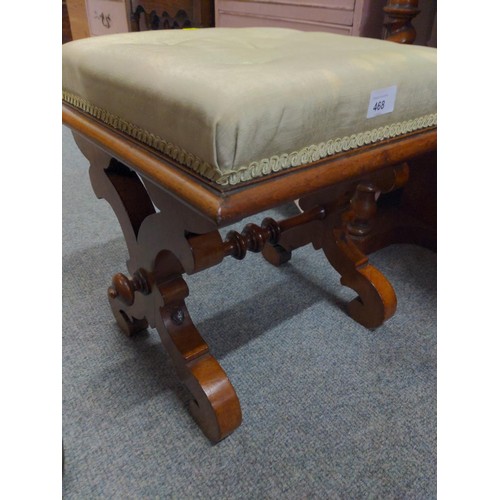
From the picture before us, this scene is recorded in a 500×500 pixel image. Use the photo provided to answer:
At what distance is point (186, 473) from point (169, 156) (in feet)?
1.44

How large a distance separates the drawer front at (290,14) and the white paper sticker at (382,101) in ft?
2.03

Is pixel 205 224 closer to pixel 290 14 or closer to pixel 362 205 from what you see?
pixel 362 205

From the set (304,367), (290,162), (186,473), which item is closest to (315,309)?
(304,367)

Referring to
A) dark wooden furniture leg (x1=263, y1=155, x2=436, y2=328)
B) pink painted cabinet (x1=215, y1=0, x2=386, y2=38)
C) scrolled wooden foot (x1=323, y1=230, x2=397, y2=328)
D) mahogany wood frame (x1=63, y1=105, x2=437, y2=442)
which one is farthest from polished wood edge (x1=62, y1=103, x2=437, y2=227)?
pink painted cabinet (x1=215, y1=0, x2=386, y2=38)

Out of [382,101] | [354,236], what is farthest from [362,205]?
[382,101]

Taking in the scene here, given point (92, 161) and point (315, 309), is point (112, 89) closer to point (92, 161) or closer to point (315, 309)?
point (92, 161)

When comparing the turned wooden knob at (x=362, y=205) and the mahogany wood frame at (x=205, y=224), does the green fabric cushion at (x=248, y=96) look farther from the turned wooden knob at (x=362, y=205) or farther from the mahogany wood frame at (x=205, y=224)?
the turned wooden knob at (x=362, y=205)

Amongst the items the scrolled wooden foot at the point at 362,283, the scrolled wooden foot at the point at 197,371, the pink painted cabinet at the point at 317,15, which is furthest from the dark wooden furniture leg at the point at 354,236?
the pink painted cabinet at the point at 317,15

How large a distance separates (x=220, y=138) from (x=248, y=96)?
5 cm

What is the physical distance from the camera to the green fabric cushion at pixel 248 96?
0.39 metres

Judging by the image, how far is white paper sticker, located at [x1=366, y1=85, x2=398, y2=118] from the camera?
48cm

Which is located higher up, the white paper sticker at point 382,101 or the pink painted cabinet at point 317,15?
the pink painted cabinet at point 317,15

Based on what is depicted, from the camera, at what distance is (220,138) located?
377mm

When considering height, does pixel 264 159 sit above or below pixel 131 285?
above
